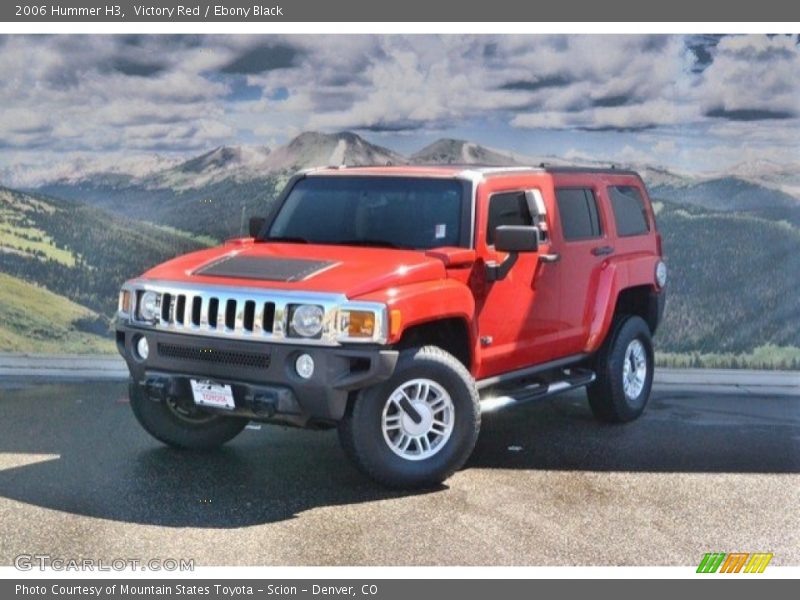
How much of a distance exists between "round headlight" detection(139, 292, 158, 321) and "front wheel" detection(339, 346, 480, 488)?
1.37 m

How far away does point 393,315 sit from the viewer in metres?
6.61

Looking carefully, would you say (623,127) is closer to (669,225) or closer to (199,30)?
(669,225)

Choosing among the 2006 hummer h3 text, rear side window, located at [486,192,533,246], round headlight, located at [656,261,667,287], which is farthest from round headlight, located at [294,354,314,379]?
round headlight, located at [656,261,667,287]

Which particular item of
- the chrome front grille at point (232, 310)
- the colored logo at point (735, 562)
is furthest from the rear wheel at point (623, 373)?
the chrome front grille at point (232, 310)

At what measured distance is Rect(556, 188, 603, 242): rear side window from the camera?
27.9ft

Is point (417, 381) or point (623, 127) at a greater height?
point (623, 127)

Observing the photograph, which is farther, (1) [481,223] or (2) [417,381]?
(1) [481,223]

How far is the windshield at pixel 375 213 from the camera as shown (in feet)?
24.9

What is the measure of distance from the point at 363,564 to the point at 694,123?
6814mm

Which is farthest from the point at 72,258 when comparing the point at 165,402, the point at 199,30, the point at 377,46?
the point at 165,402

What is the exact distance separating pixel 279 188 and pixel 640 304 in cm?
386

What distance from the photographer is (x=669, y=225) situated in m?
11.5

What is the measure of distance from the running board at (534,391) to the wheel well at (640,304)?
0.85m

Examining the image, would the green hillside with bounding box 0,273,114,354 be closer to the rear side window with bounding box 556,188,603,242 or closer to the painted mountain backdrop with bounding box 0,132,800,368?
the painted mountain backdrop with bounding box 0,132,800,368
